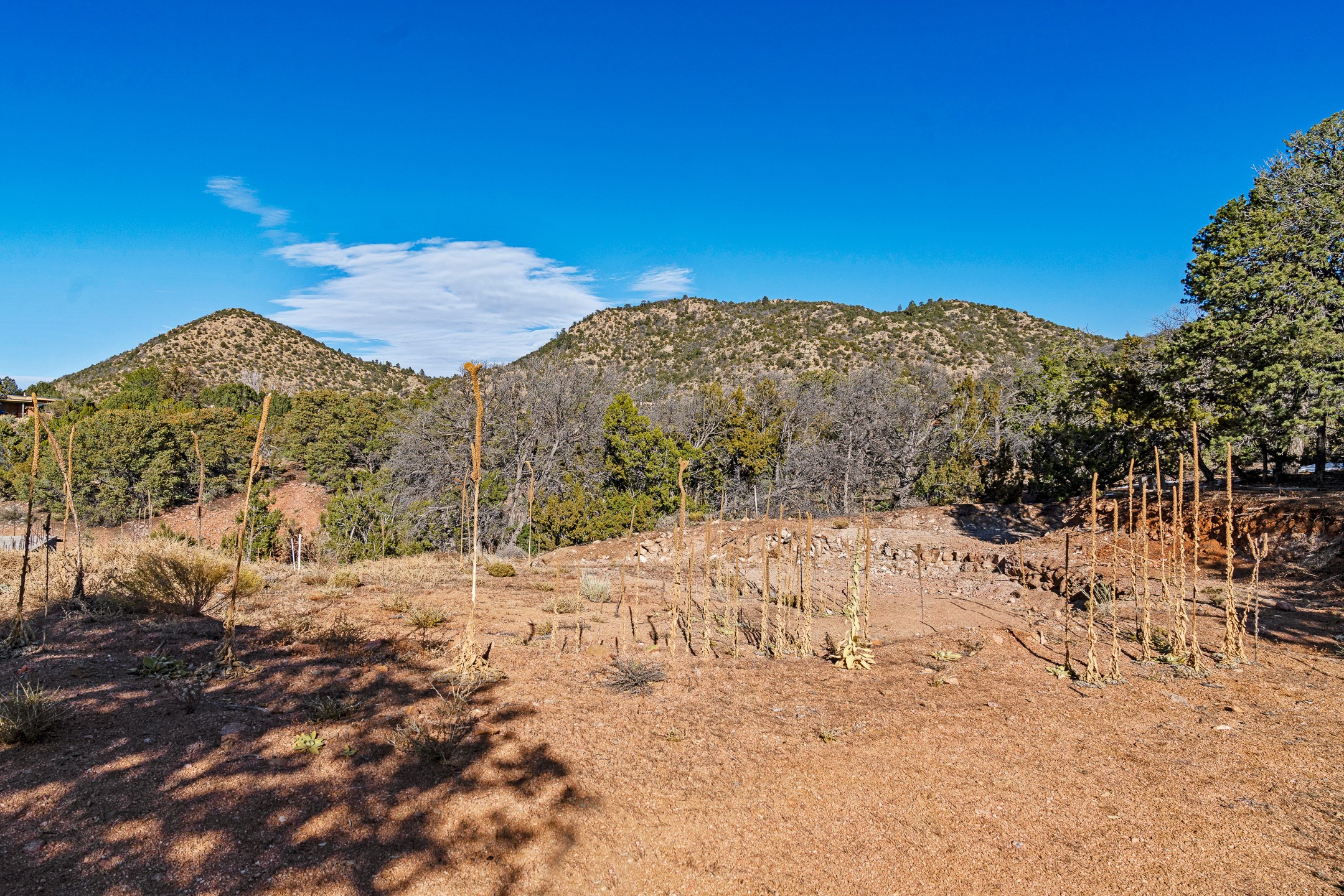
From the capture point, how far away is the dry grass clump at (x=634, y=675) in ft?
20.7

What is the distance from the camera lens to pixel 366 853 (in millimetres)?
3480

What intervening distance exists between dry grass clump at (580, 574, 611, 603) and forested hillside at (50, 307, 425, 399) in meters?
43.4

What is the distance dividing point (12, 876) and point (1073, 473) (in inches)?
825

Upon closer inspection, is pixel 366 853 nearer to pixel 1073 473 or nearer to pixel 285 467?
pixel 1073 473

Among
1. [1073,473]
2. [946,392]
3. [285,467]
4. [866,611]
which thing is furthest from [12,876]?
[285,467]

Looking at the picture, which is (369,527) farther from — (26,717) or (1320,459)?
(1320,459)

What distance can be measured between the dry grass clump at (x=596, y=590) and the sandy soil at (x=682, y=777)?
2780mm

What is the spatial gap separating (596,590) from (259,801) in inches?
269

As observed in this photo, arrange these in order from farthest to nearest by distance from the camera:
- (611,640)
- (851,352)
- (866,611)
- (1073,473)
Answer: (851,352), (1073,473), (611,640), (866,611)

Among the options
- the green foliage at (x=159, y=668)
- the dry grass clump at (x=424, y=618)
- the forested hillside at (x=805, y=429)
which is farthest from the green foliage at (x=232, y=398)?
the green foliage at (x=159, y=668)

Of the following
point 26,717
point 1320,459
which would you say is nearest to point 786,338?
point 1320,459

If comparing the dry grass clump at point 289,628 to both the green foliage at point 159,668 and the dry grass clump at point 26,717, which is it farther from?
the dry grass clump at point 26,717

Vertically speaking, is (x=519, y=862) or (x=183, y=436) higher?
(x=183, y=436)

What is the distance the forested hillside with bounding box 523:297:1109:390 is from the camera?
47844mm
